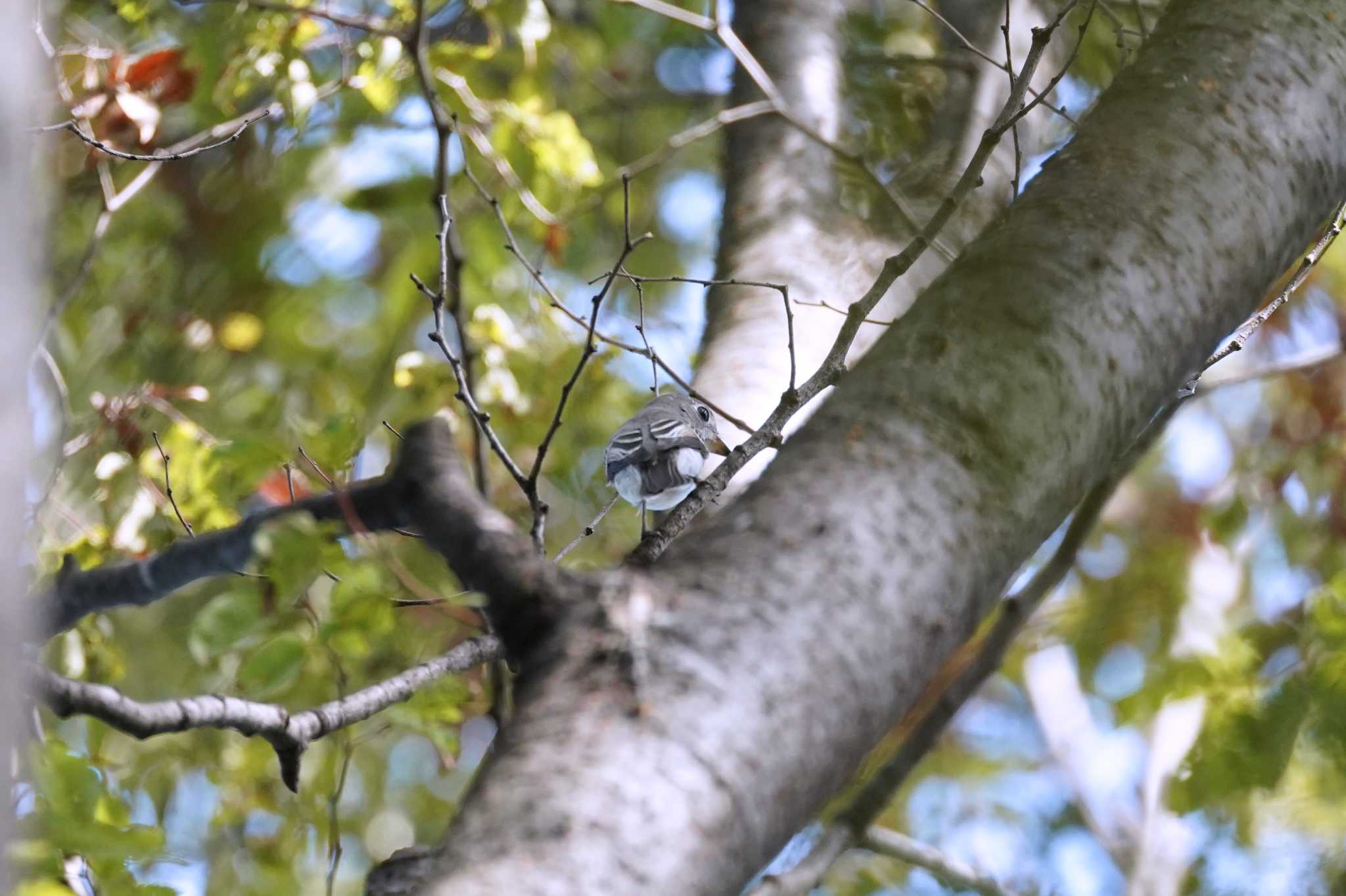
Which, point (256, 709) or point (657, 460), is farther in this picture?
point (657, 460)

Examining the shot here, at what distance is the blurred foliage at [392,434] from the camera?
1857 mm

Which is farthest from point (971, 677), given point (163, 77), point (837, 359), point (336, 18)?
point (163, 77)

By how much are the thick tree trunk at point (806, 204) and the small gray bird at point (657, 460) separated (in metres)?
0.14

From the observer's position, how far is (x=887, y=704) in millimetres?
1028

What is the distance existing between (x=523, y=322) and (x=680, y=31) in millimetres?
1680

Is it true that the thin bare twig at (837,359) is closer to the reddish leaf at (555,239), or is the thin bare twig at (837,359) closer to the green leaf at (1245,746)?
the green leaf at (1245,746)

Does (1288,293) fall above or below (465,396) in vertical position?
above

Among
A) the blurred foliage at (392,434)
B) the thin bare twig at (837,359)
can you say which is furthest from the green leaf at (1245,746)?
the thin bare twig at (837,359)

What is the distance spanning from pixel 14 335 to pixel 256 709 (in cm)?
85

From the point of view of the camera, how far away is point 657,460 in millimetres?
1782

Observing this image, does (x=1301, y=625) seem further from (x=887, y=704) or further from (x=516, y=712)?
(x=516, y=712)

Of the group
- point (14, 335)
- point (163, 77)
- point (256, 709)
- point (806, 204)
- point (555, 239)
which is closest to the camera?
point (14, 335)

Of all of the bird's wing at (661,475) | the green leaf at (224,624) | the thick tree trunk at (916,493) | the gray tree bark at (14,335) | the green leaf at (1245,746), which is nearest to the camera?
the gray tree bark at (14,335)

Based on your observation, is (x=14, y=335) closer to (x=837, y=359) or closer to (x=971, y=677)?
(x=837, y=359)
